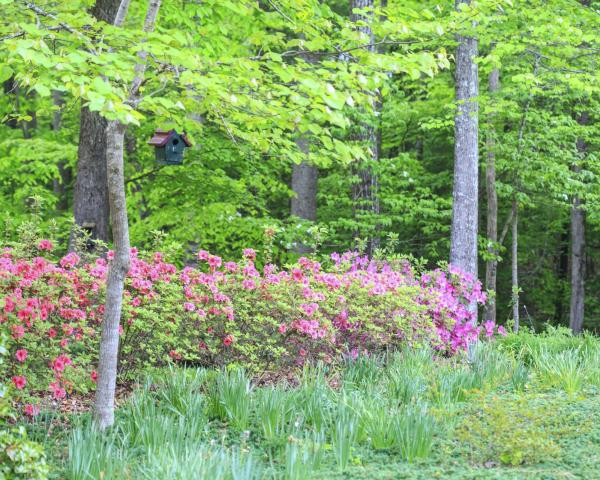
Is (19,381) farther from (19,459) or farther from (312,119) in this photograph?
(312,119)

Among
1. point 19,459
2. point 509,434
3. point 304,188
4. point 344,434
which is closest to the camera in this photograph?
point 19,459

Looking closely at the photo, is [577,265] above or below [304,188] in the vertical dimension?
below

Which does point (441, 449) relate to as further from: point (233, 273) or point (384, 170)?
point (384, 170)

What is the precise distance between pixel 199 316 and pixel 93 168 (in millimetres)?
2694

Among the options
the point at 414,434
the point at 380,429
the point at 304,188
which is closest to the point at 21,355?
the point at 380,429

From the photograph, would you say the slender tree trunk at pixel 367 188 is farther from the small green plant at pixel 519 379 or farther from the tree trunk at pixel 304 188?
the small green plant at pixel 519 379

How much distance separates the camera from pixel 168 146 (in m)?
6.46

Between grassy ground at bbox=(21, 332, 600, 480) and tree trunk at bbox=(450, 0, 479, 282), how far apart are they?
380cm

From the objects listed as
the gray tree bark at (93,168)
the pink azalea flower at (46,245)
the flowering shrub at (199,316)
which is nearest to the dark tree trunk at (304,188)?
the flowering shrub at (199,316)

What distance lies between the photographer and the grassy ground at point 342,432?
3.83 meters

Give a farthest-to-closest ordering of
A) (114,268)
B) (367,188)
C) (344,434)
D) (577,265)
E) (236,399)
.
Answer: (577,265)
(367,188)
(236,399)
(114,268)
(344,434)

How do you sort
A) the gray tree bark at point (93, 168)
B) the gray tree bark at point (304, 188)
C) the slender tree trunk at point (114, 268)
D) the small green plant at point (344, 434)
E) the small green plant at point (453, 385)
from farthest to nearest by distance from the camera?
1. the gray tree bark at point (304, 188)
2. the gray tree bark at point (93, 168)
3. the small green plant at point (453, 385)
4. the slender tree trunk at point (114, 268)
5. the small green plant at point (344, 434)

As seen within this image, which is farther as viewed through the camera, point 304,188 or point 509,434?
point 304,188

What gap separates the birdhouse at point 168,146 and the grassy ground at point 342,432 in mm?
1928
